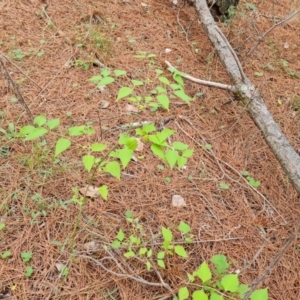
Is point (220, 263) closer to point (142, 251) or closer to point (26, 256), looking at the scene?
point (142, 251)

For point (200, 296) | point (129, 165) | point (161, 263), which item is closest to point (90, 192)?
point (129, 165)

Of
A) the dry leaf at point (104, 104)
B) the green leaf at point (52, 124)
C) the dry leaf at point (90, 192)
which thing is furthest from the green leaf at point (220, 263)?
the dry leaf at point (104, 104)

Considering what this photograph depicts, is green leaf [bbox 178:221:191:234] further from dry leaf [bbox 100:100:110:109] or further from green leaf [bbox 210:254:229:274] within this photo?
dry leaf [bbox 100:100:110:109]

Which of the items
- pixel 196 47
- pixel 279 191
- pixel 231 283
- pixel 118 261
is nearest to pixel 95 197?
pixel 118 261

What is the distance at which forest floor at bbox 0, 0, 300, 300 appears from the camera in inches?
73.1

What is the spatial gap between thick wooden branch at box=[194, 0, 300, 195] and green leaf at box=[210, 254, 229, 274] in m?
0.76

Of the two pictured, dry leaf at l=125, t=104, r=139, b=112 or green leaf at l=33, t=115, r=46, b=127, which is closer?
green leaf at l=33, t=115, r=46, b=127

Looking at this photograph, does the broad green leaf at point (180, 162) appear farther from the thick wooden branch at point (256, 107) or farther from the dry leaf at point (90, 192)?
the thick wooden branch at point (256, 107)

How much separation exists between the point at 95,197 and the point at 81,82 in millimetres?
1086

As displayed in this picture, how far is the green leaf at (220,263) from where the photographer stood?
5.99 ft

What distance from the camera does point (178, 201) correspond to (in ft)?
7.22

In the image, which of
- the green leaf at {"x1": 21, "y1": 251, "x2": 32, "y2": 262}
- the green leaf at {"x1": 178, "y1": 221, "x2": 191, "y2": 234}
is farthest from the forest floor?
the green leaf at {"x1": 178, "y1": 221, "x2": 191, "y2": 234}

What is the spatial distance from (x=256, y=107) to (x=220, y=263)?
1.27m

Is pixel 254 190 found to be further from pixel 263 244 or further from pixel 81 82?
pixel 81 82
